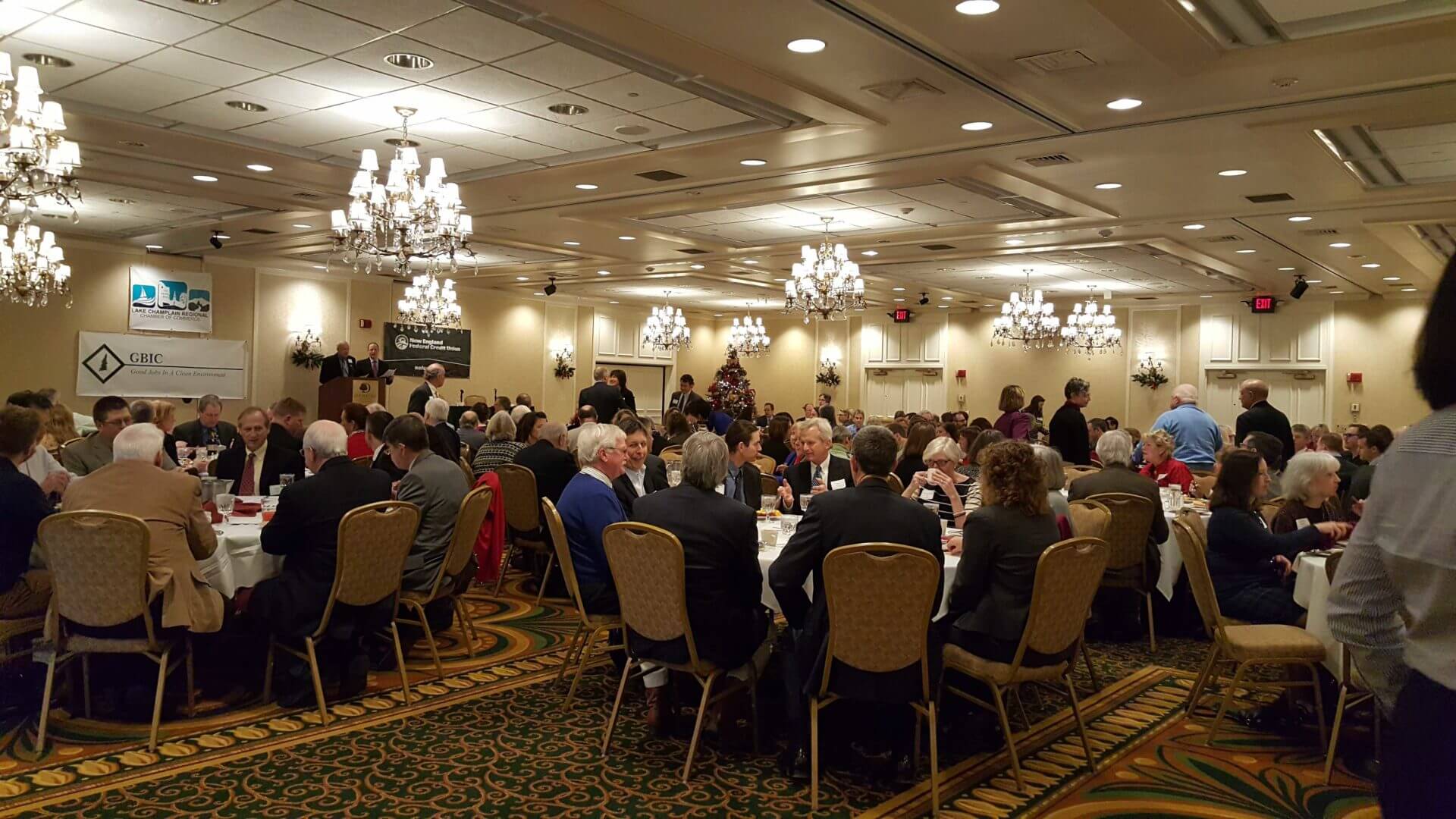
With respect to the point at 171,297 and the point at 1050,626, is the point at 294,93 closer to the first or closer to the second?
the point at 1050,626

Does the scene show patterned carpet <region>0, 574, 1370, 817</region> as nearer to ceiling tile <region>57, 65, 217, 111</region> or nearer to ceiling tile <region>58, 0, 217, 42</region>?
ceiling tile <region>58, 0, 217, 42</region>

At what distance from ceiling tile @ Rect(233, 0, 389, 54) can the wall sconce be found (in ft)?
46.4

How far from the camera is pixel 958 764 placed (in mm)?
4375

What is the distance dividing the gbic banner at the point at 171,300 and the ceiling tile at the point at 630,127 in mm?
9544

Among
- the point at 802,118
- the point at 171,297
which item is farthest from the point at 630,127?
the point at 171,297

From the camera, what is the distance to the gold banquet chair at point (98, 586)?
4.22 meters

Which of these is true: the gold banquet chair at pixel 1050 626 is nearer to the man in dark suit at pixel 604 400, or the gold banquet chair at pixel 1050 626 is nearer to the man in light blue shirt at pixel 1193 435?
the man in light blue shirt at pixel 1193 435

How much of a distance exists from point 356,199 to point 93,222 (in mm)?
7081

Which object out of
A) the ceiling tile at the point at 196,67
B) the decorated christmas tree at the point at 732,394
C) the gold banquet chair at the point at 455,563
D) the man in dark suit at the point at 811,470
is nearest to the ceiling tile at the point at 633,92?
the ceiling tile at the point at 196,67

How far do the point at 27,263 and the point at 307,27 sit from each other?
20.1 ft

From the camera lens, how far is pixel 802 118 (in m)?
7.07

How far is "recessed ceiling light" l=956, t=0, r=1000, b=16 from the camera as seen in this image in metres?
4.87

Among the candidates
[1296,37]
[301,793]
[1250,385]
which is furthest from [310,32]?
[1250,385]

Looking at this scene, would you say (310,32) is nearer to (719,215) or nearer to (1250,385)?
(719,215)
